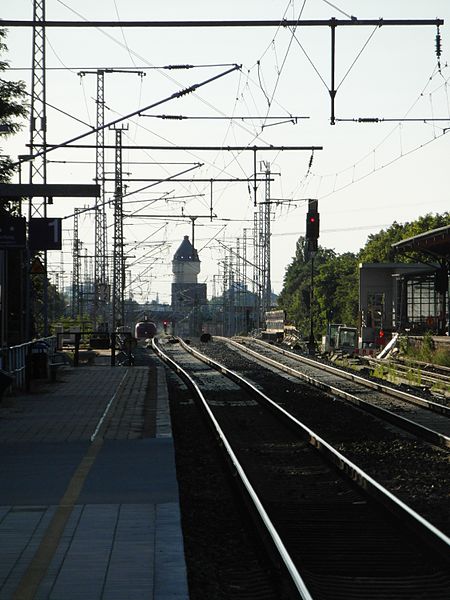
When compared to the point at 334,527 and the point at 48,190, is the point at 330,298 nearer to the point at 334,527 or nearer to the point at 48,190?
the point at 48,190

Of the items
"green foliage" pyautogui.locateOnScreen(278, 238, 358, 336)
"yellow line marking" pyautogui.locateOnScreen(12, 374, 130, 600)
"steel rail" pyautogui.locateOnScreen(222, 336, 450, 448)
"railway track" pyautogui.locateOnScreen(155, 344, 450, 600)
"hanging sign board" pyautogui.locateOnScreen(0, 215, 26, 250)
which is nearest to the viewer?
"yellow line marking" pyautogui.locateOnScreen(12, 374, 130, 600)

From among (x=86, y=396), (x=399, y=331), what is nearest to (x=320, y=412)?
(x=86, y=396)

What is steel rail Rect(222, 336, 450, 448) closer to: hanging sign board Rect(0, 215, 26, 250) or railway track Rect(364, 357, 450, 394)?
railway track Rect(364, 357, 450, 394)

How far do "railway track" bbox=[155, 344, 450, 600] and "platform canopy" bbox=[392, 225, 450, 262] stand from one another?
76.7 ft

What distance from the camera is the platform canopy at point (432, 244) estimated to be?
40.0 m

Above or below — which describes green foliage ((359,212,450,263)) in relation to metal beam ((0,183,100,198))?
above

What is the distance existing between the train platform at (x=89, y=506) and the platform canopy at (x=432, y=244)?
70.1 feet

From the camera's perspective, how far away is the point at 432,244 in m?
42.1

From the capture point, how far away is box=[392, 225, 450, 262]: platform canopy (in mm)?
40031

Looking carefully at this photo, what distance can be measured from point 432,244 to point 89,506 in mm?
33177

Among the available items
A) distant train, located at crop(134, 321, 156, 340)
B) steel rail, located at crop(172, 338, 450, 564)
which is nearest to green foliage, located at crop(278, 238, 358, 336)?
distant train, located at crop(134, 321, 156, 340)

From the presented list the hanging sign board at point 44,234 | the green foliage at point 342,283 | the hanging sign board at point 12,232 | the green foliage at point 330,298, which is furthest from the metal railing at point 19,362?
the green foliage at point 330,298

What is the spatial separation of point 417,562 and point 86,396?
54.7 ft

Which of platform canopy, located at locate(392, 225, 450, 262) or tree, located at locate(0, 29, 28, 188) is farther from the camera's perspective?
platform canopy, located at locate(392, 225, 450, 262)
